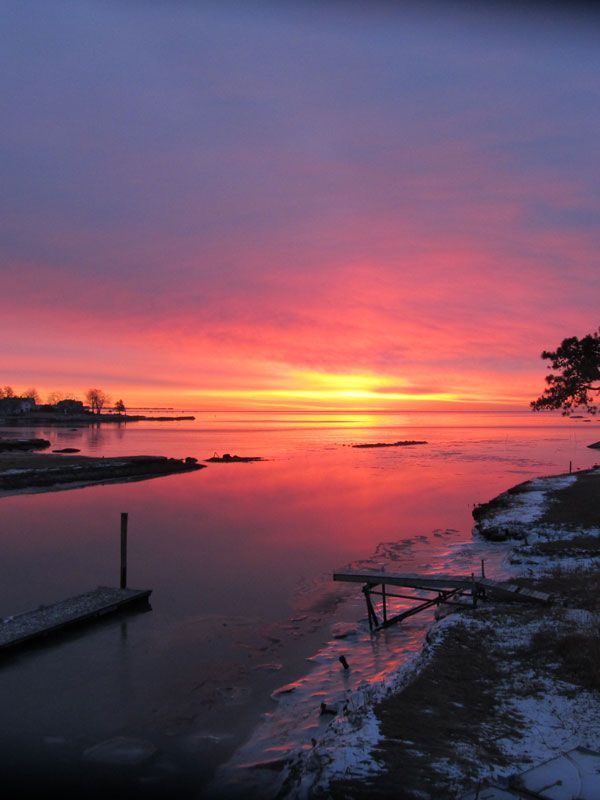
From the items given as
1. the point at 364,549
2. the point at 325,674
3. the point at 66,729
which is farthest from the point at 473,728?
the point at 364,549

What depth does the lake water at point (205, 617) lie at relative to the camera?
1003cm

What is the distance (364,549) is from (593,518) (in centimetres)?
1081

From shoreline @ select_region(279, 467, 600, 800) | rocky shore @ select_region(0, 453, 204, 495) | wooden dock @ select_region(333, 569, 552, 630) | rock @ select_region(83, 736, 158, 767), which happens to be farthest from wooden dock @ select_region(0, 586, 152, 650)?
rocky shore @ select_region(0, 453, 204, 495)

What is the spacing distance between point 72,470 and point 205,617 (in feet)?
125

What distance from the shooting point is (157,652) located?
46.3 feet

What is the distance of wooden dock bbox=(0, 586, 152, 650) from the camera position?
13.8 m

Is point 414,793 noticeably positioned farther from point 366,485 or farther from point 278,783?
point 366,485

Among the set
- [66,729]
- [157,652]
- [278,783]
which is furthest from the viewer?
[157,652]

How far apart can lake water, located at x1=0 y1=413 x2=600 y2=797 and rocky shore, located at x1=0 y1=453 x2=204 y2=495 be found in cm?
340

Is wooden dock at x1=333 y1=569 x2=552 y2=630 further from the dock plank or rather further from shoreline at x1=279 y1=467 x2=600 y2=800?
shoreline at x1=279 y1=467 x2=600 y2=800

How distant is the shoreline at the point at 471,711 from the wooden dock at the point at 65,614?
8982 mm

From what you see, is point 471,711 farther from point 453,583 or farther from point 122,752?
point 453,583

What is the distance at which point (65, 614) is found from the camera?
15344 mm

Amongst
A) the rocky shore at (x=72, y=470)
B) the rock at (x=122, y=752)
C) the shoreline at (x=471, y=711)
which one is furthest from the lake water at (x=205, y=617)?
the rocky shore at (x=72, y=470)
